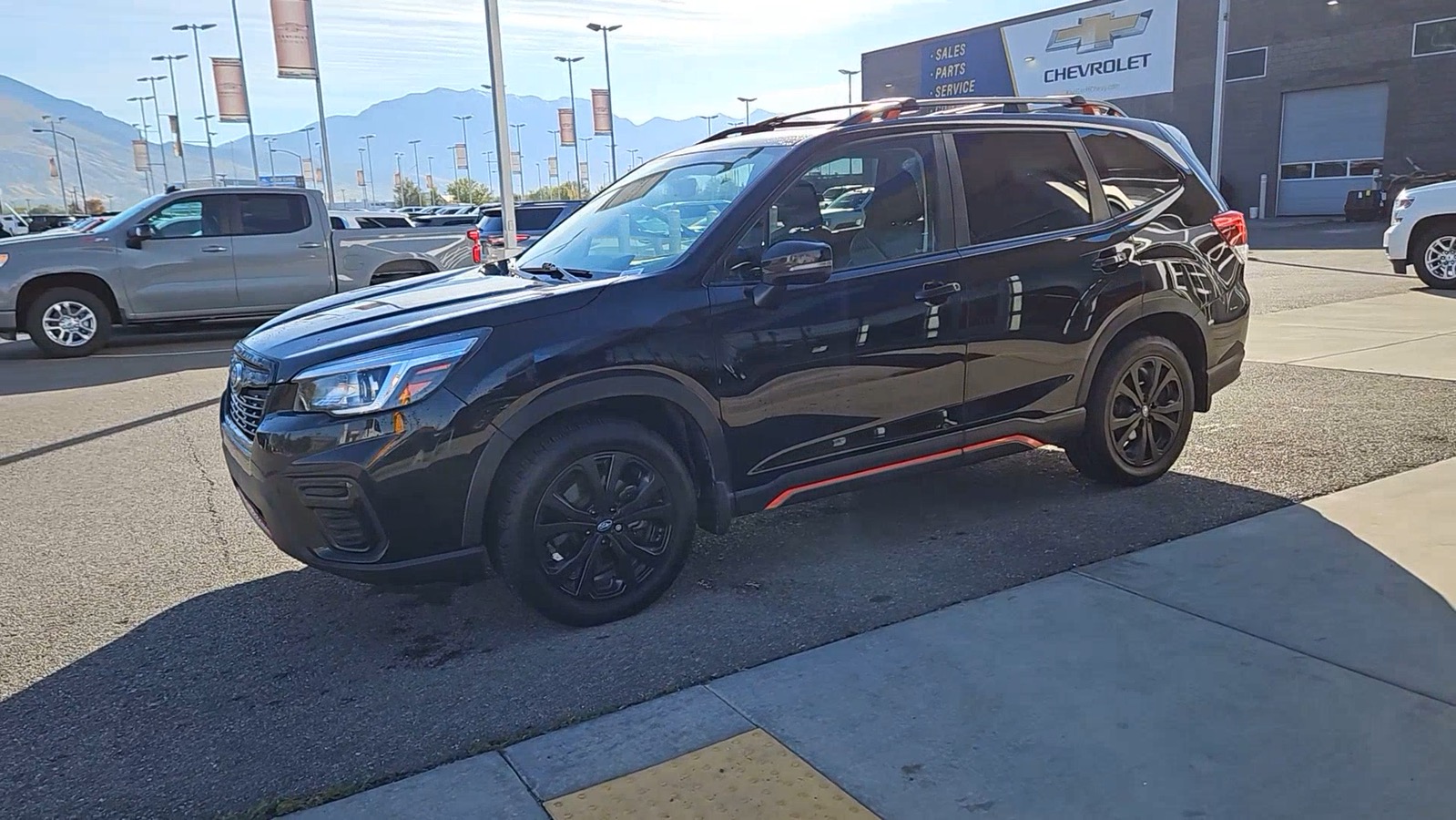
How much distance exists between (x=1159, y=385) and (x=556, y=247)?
315 centimetres

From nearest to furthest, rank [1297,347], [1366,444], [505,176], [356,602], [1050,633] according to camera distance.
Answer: [1050,633], [356,602], [1366,444], [1297,347], [505,176]

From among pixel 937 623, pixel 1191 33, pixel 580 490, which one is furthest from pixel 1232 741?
pixel 1191 33

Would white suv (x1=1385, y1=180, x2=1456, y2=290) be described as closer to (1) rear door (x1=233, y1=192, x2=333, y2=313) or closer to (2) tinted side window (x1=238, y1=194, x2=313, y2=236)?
(1) rear door (x1=233, y1=192, x2=333, y2=313)

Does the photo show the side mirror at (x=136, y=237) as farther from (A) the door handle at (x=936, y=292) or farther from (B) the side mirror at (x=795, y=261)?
(A) the door handle at (x=936, y=292)

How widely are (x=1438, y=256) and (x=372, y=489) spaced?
45.1 ft

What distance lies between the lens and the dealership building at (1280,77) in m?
31.2

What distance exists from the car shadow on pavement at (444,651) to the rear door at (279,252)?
29.5 ft

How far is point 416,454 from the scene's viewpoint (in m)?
3.60

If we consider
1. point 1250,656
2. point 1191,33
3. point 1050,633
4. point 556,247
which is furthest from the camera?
→ point 1191,33

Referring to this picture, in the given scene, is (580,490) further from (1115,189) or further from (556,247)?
(1115,189)

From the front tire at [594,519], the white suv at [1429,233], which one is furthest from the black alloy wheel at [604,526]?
the white suv at [1429,233]

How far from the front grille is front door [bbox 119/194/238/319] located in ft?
30.2

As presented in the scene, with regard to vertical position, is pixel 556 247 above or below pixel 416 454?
above

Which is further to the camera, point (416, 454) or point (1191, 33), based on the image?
point (1191, 33)
